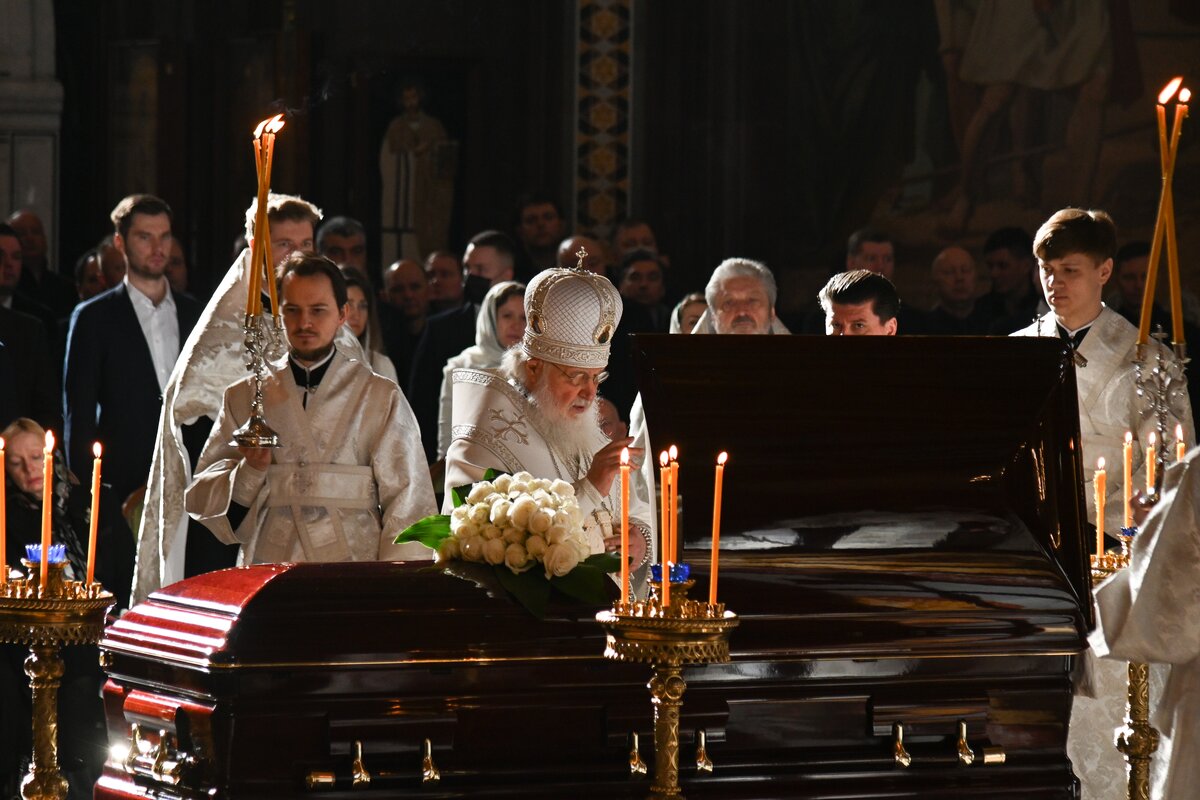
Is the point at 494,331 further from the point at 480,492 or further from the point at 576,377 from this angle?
the point at 480,492

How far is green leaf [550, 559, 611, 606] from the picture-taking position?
3.78 m

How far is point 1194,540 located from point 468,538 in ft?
4.50

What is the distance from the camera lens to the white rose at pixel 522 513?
151 inches

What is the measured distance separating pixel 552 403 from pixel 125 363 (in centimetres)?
276

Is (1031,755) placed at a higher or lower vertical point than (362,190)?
lower

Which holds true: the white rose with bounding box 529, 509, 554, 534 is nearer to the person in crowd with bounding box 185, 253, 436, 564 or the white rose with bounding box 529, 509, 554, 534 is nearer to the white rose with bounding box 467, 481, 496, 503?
the white rose with bounding box 467, 481, 496, 503

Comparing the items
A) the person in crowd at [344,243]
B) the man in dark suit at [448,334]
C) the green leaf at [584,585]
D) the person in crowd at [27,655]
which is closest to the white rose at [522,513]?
the green leaf at [584,585]

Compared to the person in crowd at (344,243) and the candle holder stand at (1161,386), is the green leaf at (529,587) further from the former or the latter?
the person in crowd at (344,243)

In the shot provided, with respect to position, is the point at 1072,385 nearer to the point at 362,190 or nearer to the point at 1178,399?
the point at 1178,399

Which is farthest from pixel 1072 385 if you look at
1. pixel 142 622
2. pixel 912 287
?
pixel 912 287

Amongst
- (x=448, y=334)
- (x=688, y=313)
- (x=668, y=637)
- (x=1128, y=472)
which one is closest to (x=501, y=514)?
(x=668, y=637)

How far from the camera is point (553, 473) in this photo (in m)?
4.77

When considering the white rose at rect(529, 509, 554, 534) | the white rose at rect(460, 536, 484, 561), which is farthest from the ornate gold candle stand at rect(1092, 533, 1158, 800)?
the white rose at rect(460, 536, 484, 561)

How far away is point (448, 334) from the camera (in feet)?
27.4
